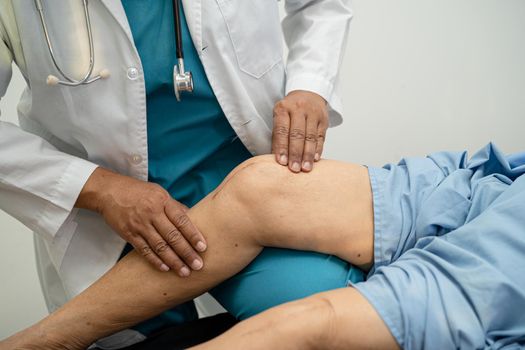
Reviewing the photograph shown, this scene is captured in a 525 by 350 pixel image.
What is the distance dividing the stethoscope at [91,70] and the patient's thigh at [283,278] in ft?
1.03

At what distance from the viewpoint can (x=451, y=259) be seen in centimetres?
65

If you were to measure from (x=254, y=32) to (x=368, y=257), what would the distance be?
1.56ft

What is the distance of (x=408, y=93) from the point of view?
1637 millimetres

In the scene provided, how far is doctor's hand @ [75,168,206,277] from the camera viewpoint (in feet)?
2.49

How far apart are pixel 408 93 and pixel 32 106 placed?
1.20 metres

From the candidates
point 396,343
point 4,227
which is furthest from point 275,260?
point 4,227

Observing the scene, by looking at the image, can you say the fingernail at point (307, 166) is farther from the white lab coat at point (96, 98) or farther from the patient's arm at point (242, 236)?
the white lab coat at point (96, 98)

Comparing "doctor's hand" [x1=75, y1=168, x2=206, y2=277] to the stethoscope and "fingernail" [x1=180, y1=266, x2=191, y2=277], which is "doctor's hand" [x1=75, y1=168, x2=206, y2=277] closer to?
"fingernail" [x1=180, y1=266, x2=191, y2=277]

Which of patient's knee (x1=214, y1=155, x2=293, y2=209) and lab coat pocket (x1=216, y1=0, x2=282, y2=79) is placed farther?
lab coat pocket (x1=216, y1=0, x2=282, y2=79)

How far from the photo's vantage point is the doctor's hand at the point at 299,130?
0.81m

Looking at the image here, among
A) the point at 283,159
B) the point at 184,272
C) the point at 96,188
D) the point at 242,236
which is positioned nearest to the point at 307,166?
the point at 283,159

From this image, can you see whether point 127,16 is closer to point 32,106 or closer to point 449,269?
point 32,106

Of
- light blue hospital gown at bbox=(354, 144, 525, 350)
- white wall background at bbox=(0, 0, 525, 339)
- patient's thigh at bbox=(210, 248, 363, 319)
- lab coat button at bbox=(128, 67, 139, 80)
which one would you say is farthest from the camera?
white wall background at bbox=(0, 0, 525, 339)

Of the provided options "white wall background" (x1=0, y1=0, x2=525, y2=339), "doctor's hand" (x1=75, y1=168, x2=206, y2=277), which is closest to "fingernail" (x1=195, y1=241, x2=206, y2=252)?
"doctor's hand" (x1=75, y1=168, x2=206, y2=277)
